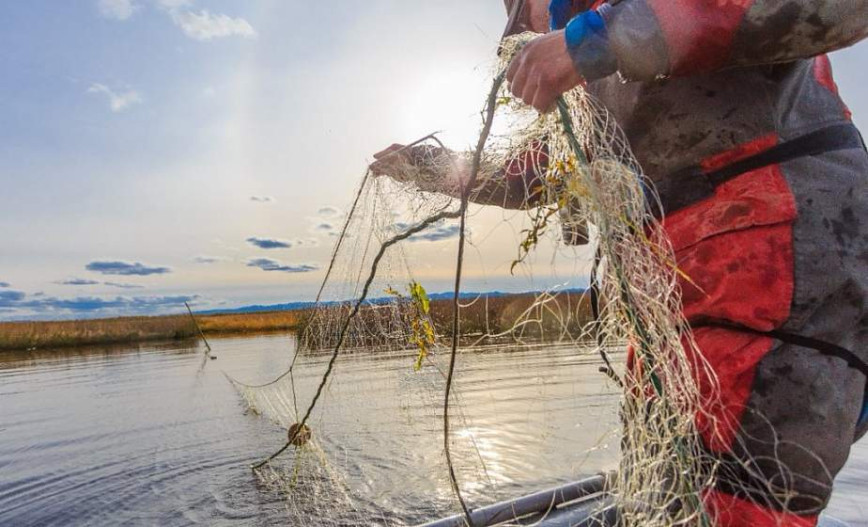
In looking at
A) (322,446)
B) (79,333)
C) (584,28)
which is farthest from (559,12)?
(79,333)

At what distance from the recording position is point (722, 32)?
4.54ft

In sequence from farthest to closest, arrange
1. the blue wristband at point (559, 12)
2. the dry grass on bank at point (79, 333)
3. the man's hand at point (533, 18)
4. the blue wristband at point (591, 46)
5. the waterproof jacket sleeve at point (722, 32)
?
the dry grass on bank at point (79, 333), the man's hand at point (533, 18), the blue wristband at point (559, 12), the blue wristband at point (591, 46), the waterproof jacket sleeve at point (722, 32)

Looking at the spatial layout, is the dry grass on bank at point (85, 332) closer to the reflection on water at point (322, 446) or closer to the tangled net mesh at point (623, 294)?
the reflection on water at point (322, 446)

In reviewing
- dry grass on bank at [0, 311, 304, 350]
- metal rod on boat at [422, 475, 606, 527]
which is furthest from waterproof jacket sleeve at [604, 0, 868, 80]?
dry grass on bank at [0, 311, 304, 350]

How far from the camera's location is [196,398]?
12.0 m

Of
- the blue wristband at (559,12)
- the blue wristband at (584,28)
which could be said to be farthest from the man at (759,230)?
the blue wristband at (559,12)

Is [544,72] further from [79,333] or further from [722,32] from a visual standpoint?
[79,333]

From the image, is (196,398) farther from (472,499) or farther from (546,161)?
(546,161)

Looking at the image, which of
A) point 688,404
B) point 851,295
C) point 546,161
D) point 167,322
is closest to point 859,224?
point 851,295

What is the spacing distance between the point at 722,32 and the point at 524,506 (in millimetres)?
2772

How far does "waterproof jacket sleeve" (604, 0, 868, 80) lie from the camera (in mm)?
1352

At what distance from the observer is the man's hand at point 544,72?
4.99ft

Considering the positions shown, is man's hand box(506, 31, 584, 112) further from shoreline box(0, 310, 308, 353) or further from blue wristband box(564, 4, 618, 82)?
shoreline box(0, 310, 308, 353)

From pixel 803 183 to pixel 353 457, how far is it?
6.16m
